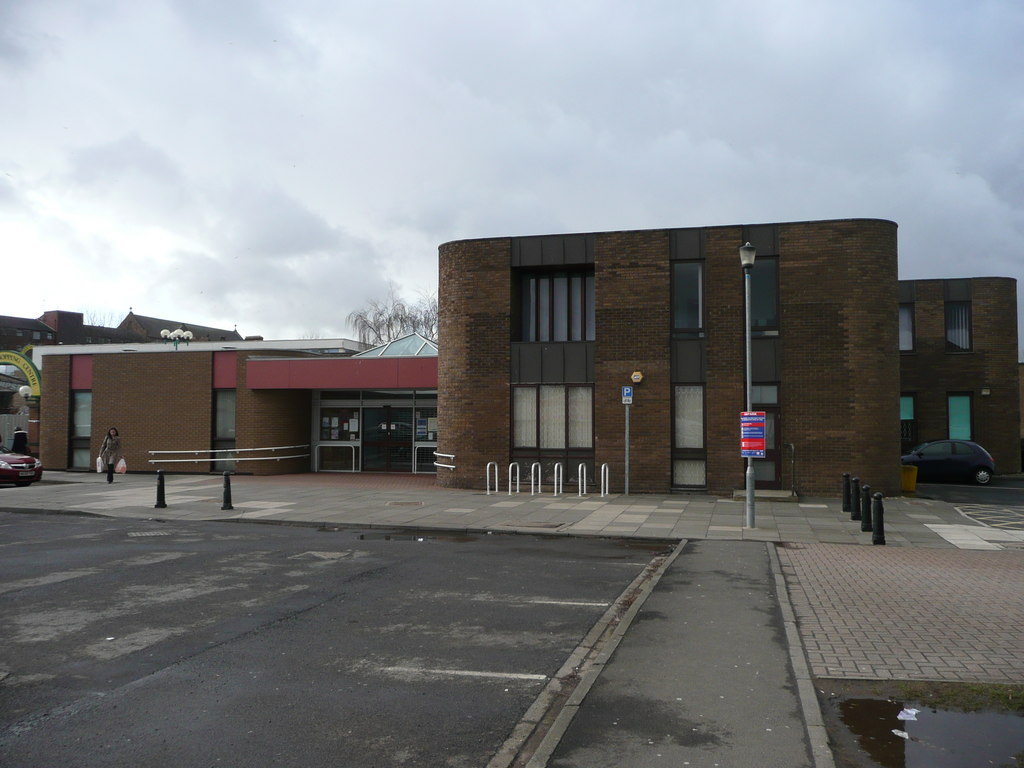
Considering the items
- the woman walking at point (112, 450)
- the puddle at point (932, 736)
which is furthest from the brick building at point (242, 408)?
the puddle at point (932, 736)

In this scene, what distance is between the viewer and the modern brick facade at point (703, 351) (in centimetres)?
2019

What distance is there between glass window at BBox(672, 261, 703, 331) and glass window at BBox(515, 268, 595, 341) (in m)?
2.27

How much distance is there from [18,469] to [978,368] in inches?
1254

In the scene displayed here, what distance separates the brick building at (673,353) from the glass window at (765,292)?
1.4 inches

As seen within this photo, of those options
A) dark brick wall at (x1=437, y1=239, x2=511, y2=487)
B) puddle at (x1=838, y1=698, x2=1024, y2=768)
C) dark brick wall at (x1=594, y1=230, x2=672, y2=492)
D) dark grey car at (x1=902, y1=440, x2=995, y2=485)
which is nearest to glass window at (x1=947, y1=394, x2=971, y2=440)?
dark grey car at (x1=902, y1=440, x2=995, y2=485)

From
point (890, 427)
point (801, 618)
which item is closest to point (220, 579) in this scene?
point (801, 618)

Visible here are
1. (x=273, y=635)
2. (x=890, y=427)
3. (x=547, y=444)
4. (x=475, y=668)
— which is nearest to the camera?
(x=475, y=668)

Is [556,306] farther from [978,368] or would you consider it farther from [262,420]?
[978,368]

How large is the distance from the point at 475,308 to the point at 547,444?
4.20m

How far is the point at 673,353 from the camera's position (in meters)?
→ 21.3

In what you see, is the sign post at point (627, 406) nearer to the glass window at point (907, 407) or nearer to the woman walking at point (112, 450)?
the glass window at point (907, 407)

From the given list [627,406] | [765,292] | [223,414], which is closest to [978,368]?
[765,292]

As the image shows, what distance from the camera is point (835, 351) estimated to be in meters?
20.3

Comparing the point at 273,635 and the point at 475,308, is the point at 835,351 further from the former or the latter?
the point at 273,635
